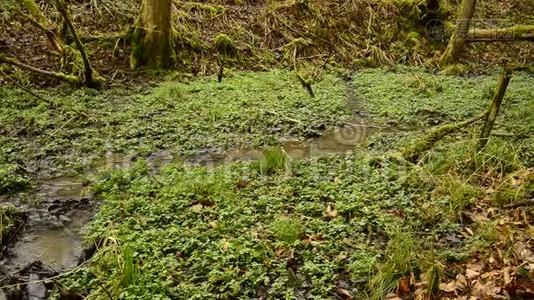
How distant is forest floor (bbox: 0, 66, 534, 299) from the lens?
4.14 metres

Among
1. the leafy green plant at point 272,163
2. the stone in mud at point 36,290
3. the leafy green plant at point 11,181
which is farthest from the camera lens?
the leafy green plant at point 272,163

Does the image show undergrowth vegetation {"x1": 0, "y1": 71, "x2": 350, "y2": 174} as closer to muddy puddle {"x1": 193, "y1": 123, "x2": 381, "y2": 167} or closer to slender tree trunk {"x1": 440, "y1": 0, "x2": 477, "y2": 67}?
muddy puddle {"x1": 193, "y1": 123, "x2": 381, "y2": 167}

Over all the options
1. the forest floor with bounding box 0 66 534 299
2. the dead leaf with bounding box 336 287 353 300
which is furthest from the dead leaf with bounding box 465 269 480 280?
the dead leaf with bounding box 336 287 353 300

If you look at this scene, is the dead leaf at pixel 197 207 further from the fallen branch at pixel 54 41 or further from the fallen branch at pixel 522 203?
the fallen branch at pixel 54 41

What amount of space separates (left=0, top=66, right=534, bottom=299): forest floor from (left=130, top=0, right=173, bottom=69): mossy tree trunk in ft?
4.10

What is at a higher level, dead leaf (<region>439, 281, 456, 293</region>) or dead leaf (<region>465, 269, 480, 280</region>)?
dead leaf (<region>465, 269, 480, 280</region>)

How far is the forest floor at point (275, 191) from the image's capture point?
414 cm

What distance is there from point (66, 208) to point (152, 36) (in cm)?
587

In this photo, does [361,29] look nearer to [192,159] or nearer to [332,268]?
[192,159]

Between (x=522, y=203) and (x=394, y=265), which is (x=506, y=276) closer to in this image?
(x=394, y=265)

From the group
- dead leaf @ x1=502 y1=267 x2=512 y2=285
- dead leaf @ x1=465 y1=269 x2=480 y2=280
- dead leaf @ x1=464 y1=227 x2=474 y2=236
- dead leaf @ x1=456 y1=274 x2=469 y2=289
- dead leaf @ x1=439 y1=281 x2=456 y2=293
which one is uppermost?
dead leaf @ x1=502 y1=267 x2=512 y2=285

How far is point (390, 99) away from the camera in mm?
10031

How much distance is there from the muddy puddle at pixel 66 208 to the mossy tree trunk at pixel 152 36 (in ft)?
13.9

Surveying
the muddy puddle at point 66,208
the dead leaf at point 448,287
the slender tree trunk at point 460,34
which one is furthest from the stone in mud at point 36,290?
the slender tree trunk at point 460,34
